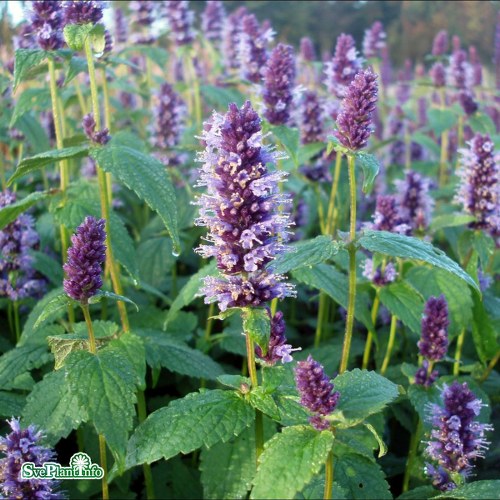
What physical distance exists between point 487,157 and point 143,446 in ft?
8.59

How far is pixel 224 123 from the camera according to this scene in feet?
6.72

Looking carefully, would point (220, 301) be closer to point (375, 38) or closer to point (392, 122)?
point (375, 38)

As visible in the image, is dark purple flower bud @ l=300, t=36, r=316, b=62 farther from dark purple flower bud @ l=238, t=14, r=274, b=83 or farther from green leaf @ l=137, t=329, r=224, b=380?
green leaf @ l=137, t=329, r=224, b=380

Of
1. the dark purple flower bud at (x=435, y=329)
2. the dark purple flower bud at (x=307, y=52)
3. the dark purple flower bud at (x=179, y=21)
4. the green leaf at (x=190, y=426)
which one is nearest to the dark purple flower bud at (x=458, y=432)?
the dark purple flower bud at (x=435, y=329)

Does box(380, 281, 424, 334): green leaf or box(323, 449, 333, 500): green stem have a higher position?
box(380, 281, 424, 334): green leaf

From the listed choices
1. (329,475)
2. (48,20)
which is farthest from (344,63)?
(329,475)

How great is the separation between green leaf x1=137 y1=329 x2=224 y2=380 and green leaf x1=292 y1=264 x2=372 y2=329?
0.59 metres

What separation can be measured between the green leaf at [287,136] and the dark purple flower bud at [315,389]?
1.77 meters

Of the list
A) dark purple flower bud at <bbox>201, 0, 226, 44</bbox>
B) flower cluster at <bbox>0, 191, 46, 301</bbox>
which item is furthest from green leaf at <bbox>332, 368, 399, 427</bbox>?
dark purple flower bud at <bbox>201, 0, 226, 44</bbox>

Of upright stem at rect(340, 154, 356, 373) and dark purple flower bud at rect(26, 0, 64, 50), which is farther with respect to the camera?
dark purple flower bud at rect(26, 0, 64, 50)

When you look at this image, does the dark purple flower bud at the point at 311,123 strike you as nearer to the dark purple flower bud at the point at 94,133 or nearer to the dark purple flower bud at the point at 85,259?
the dark purple flower bud at the point at 94,133

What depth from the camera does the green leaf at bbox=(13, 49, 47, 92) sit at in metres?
2.89

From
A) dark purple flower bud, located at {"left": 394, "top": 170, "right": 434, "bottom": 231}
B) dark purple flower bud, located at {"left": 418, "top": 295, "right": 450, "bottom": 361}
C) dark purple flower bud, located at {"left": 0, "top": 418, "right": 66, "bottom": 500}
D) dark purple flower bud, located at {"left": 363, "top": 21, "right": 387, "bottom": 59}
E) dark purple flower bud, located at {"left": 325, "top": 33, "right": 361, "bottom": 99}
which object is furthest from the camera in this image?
dark purple flower bud, located at {"left": 363, "top": 21, "right": 387, "bottom": 59}

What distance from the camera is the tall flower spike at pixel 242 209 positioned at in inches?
79.8
